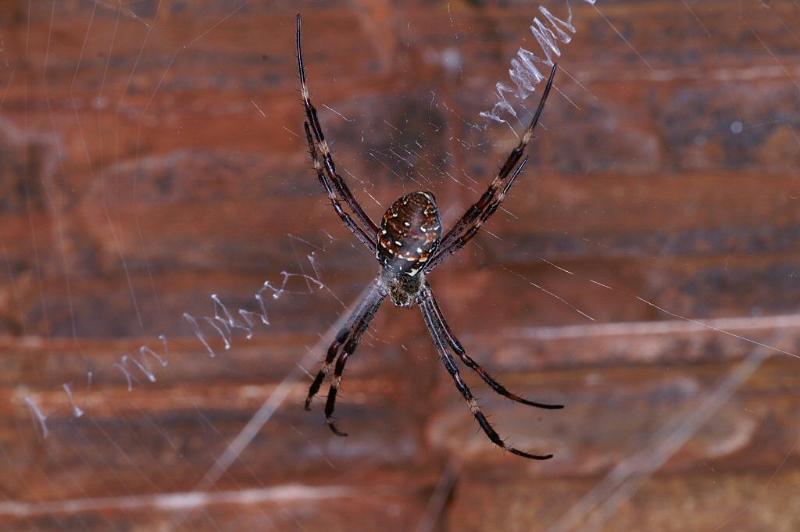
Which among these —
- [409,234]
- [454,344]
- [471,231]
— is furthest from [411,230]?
[454,344]

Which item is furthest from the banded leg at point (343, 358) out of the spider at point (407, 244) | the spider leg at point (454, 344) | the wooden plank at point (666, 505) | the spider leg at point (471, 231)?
the wooden plank at point (666, 505)

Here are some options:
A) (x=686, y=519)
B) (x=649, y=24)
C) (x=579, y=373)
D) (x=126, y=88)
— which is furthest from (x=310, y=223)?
(x=686, y=519)

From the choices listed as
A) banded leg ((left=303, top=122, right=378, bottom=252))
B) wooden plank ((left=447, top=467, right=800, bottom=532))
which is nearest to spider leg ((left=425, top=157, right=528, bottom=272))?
banded leg ((left=303, top=122, right=378, bottom=252))

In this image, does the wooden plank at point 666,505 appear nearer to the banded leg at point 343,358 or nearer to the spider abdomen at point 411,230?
the banded leg at point 343,358

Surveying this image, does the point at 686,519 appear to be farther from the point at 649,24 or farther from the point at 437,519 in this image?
the point at 649,24

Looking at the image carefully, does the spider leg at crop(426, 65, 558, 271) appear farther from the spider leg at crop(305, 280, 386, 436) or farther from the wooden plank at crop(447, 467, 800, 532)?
the wooden plank at crop(447, 467, 800, 532)

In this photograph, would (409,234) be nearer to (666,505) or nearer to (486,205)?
(486,205)

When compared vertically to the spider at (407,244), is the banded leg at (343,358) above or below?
below
